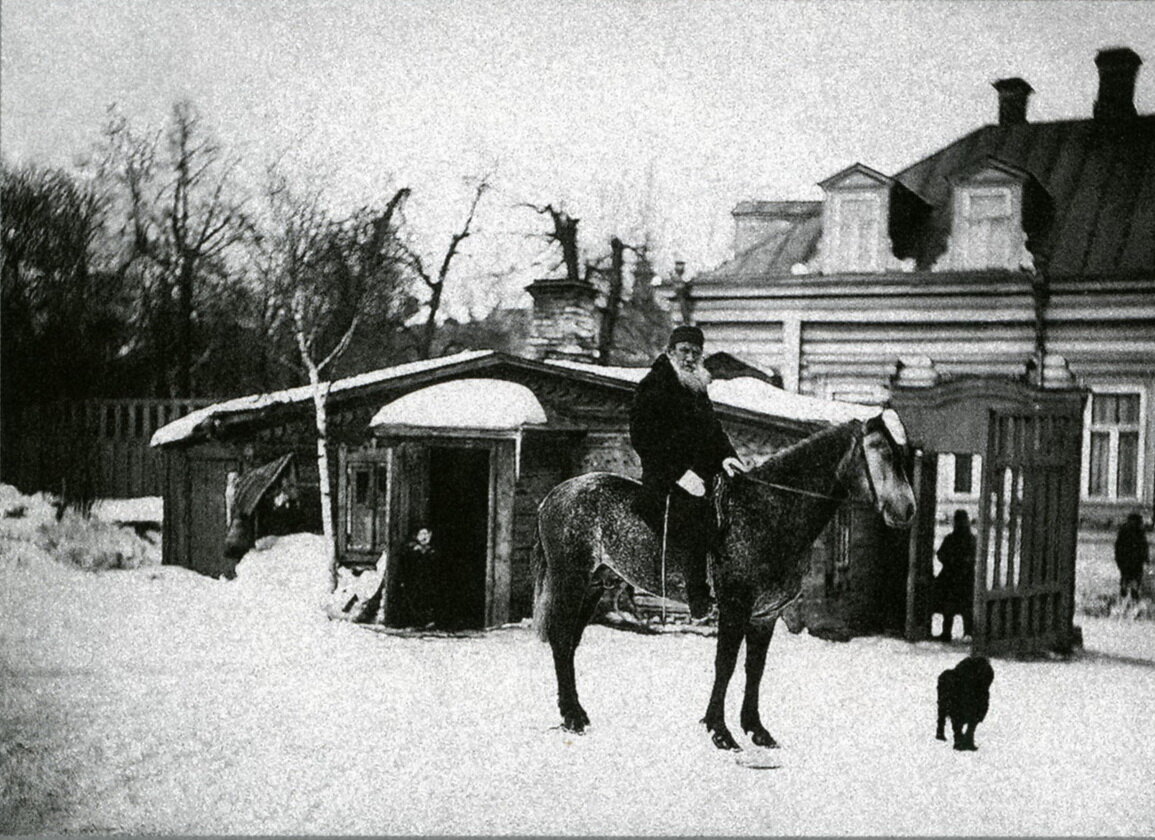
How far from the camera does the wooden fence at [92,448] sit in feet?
13.3

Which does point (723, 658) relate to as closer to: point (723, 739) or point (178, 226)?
point (723, 739)

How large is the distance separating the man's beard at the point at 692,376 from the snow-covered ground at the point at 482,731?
91cm

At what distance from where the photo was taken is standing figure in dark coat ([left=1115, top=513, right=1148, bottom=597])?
3217mm

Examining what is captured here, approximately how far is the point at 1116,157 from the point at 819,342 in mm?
1121

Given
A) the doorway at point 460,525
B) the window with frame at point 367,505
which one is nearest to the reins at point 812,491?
the doorway at point 460,525

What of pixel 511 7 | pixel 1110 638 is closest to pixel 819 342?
pixel 1110 638

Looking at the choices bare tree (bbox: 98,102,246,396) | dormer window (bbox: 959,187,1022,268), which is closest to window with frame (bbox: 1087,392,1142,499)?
dormer window (bbox: 959,187,1022,268)

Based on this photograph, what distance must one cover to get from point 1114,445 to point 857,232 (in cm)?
108

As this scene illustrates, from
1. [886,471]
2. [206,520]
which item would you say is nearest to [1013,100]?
[886,471]

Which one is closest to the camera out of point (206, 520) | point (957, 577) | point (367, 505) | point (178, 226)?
point (957, 577)

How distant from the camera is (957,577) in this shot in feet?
11.8

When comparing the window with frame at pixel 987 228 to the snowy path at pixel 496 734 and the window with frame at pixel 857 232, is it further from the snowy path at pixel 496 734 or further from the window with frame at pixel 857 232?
the snowy path at pixel 496 734

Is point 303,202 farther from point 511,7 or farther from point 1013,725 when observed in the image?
point 1013,725

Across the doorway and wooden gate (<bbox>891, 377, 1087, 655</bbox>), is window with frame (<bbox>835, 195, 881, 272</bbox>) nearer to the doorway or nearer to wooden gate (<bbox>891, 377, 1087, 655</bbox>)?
wooden gate (<bbox>891, 377, 1087, 655</bbox>)
